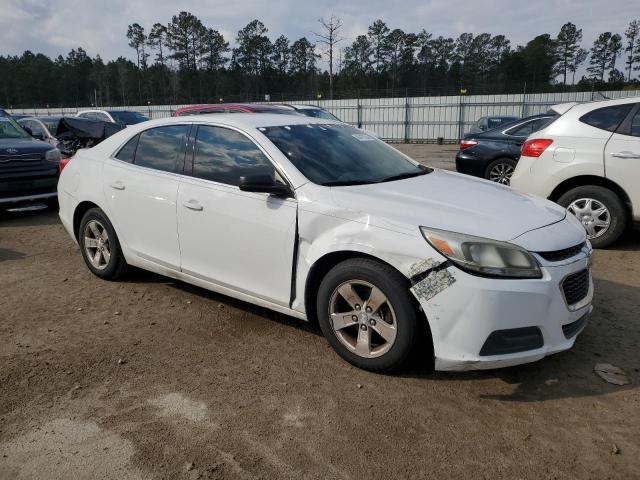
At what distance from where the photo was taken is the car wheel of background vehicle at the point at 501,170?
9.15 meters

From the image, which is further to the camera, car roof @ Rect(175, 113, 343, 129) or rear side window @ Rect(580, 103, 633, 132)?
rear side window @ Rect(580, 103, 633, 132)

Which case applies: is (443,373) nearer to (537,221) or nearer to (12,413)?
(537,221)

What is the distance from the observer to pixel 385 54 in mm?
72312

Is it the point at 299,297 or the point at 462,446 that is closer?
the point at 462,446

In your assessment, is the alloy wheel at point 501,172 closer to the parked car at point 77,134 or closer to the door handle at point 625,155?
the door handle at point 625,155

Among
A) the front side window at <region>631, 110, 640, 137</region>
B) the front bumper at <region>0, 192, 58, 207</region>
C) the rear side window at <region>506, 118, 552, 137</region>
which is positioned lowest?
the front bumper at <region>0, 192, 58, 207</region>

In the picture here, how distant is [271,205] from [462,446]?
6.16 feet

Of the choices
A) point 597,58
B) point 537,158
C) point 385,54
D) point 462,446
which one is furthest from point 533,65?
point 462,446

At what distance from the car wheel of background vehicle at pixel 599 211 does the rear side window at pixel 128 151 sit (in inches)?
184

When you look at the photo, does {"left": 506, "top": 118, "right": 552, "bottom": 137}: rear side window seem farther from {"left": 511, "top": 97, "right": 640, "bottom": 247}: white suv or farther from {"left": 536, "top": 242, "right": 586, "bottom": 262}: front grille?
{"left": 536, "top": 242, "right": 586, "bottom": 262}: front grille

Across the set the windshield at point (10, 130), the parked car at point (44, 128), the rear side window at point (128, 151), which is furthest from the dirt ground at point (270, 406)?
the parked car at point (44, 128)

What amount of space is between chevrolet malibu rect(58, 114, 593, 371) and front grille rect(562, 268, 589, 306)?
0.06 ft

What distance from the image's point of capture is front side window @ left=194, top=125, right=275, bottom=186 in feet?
12.2

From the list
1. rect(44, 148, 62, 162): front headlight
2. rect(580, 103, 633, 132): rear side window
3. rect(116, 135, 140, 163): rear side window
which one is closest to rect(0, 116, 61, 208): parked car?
rect(44, 148, 62, 162): front headlight
